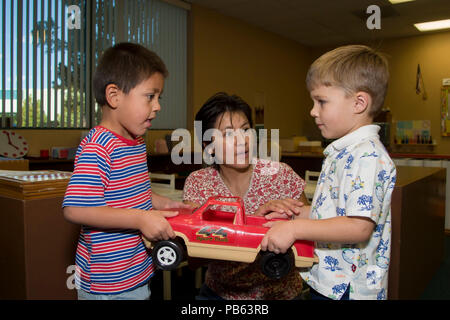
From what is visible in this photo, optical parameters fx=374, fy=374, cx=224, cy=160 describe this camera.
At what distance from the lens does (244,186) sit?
1445 millimetres

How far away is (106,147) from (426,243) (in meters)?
2.72

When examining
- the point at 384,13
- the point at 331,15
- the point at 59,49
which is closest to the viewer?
the point at 59,49

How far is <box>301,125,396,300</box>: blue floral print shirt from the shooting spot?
0.95 meters

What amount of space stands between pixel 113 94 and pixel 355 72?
2.29 feet

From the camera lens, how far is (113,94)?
111 centimetres

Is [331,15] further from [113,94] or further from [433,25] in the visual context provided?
[113,94]

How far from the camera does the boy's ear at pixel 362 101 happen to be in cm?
104

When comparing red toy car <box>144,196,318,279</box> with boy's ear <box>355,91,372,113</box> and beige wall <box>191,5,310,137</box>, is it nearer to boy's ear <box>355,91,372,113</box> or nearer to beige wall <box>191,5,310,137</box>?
boy's ear <box>355,91,372,113</box>

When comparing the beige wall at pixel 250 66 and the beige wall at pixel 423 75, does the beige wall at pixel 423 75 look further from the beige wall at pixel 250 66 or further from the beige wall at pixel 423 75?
the beige wall at pixel 250 66

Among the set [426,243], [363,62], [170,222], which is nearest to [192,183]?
[170,222]

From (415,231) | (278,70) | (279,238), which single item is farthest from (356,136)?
(278,70)

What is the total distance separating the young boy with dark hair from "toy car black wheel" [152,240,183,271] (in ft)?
0.25

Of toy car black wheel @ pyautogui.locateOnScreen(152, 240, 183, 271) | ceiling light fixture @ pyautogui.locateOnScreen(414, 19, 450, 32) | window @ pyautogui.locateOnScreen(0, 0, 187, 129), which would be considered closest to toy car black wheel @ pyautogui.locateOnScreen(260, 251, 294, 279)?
toy car black wheel @ pyautogui.locateOnScreen(152, 240, 183, 271)

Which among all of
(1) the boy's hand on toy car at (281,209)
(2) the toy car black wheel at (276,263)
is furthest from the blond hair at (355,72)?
(2) the toy car black wheel at (276,263)
